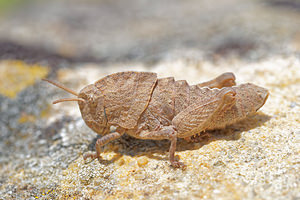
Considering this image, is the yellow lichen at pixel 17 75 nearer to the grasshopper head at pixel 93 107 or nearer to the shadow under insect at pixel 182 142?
the grasshopper head at pixel 93 107

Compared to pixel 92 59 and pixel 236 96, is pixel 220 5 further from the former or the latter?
pixel 236 96

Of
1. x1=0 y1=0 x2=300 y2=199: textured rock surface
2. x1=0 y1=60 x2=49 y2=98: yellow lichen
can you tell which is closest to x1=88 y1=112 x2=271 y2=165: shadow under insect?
x1=0 y1=0 x2=300 y2=199: textured rock surface

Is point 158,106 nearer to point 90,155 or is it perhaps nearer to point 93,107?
point 93,107

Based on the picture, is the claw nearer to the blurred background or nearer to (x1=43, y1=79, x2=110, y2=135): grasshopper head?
(x1=43, y1=79, x2=110, y2=135): grasshopper head

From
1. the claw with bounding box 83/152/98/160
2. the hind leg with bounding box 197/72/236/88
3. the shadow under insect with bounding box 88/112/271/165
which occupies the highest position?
the hind leg with bounding box 197/72/236/88

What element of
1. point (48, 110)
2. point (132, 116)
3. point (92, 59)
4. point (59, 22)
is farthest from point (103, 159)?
point (59, 22)

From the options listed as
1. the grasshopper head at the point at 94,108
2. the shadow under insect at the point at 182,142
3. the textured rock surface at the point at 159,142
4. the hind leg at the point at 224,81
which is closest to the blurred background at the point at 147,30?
the textured rock surface at the point at 159,142
